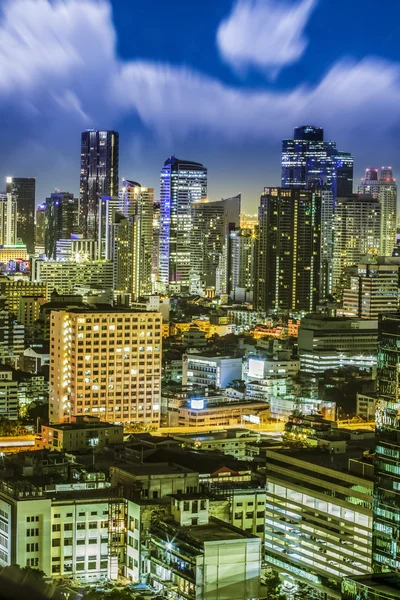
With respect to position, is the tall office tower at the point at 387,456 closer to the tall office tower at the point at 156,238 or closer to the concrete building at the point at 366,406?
the concrete building at the point at 366,406

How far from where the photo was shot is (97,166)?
34.0 m

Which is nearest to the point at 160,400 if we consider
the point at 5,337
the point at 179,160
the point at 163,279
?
the point at 5,337

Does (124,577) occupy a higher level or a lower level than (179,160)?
lower

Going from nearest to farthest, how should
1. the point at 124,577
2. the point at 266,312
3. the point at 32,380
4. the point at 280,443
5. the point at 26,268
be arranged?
1. the point at 124,577
2. the point at 280,443
3. the point at 32,380
4. the point at 266,312
5. the point at 26,268

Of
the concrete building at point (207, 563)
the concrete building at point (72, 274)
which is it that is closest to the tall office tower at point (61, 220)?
the concrete building at point (72, 274)

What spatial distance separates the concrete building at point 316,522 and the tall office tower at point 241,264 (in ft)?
65.4

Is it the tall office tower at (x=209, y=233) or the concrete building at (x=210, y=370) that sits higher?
the tall office tower at (x=209, y=233)

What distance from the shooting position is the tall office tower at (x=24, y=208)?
34.1 m

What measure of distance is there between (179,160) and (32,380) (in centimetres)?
1895

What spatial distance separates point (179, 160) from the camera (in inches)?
1315

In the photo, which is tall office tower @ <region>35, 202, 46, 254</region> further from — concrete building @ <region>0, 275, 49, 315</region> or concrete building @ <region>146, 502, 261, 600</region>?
concrete building @ <region>146, 502, 261, 600</region>

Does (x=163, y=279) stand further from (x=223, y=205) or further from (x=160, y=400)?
(x=160, y=400)

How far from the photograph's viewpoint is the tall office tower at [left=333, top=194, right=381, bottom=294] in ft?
96.6

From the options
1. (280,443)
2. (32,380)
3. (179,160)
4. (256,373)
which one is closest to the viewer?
(280,443)
